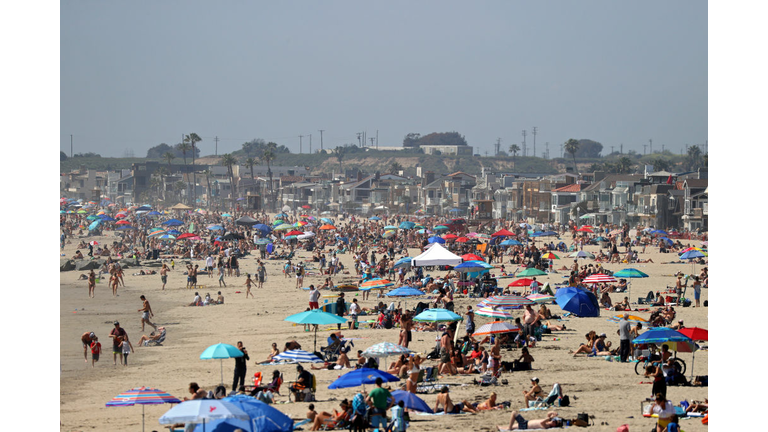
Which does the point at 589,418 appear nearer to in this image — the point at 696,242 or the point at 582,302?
the point at 582,302

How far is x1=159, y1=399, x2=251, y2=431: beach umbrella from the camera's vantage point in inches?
359

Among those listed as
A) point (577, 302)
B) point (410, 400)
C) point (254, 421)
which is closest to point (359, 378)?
point (410, 400)

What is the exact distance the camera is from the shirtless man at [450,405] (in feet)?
38.8

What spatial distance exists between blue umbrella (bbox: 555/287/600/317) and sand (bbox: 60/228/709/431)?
27.3 inches

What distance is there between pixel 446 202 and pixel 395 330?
75.7 meters

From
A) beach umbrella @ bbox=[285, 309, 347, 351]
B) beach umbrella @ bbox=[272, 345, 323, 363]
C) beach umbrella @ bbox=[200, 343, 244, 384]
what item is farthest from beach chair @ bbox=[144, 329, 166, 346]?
beach umbrella @ bbox=[200, 343, 244, 384]

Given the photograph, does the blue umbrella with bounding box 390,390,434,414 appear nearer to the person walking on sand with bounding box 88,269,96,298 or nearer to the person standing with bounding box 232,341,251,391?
the person standing with bounding box 232,341,251,391

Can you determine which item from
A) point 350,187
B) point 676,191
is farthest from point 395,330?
point 350,187

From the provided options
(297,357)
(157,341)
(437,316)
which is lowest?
(157,341)

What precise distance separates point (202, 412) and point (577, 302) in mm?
10736

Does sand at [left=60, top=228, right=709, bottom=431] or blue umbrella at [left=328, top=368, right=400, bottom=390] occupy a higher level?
blue umbrella at [left=328, top=368, right=400, bottom=390]

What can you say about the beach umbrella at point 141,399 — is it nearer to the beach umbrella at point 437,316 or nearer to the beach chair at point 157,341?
the beach umbrella at point 437,316

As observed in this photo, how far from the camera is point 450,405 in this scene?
11.8m

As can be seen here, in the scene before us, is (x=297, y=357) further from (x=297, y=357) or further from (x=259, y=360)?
(x=259, y=360)
